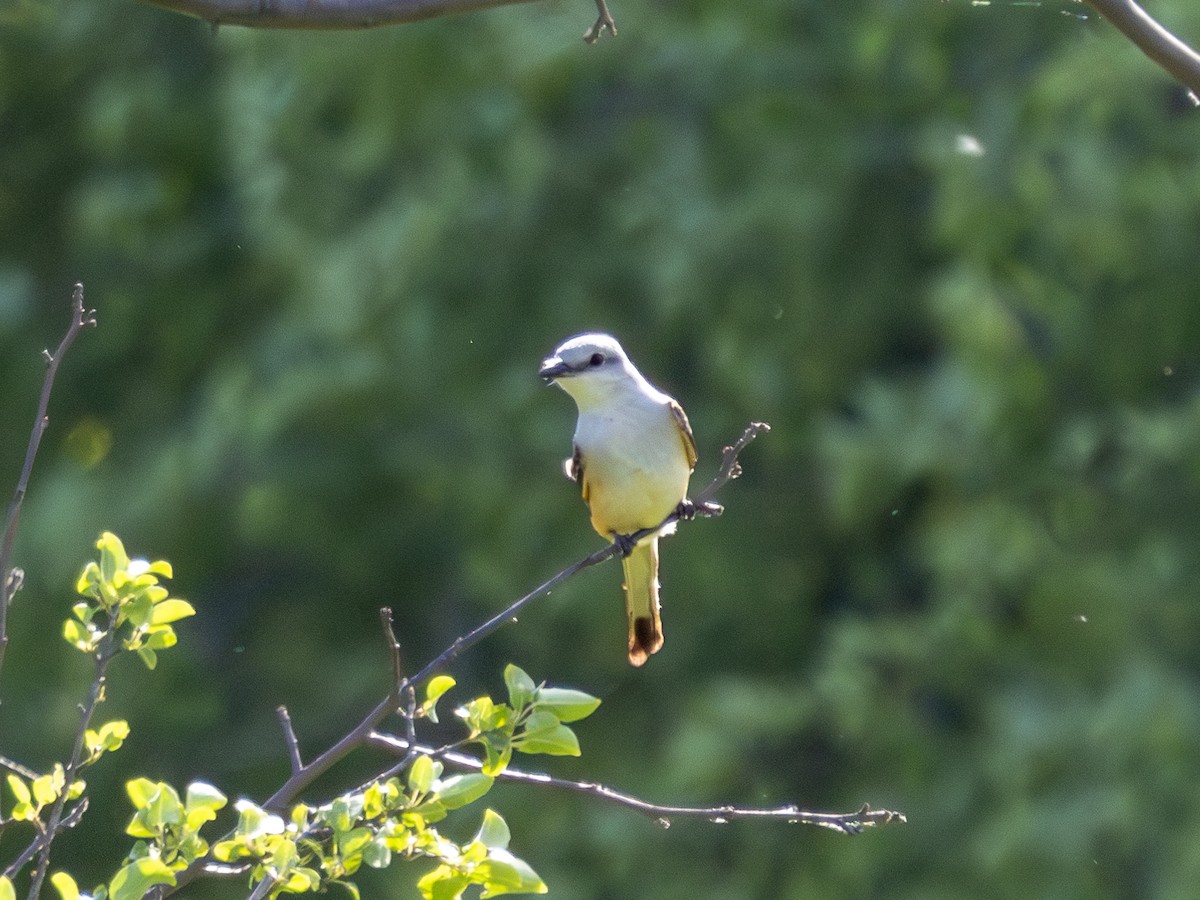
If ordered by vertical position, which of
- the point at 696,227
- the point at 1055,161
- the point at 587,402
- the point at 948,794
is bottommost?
the point at 948,794

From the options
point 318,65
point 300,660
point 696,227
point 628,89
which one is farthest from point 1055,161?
point 300,660

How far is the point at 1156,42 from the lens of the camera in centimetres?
258

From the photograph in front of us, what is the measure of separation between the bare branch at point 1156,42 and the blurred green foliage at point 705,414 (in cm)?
434

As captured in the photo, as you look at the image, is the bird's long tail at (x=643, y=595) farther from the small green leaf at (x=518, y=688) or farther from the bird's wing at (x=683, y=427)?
the small green leaf at (x=518, y=688)

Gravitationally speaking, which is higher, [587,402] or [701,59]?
[587,402]

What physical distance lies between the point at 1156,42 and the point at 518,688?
1.30m

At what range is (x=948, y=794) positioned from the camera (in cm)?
786

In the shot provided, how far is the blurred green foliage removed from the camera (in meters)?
7.48

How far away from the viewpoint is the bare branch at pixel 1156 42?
256 centimetres

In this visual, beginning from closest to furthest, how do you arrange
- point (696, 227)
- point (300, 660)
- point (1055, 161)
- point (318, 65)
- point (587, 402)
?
point (587, 402)
point (1055, 161)
point (696, 227)
point (318, 65)
point (300, 660)

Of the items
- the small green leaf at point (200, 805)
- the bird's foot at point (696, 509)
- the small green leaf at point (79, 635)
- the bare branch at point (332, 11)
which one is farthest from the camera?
the bird's foot at point (696, 509)

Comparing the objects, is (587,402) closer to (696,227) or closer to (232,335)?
(696,227)

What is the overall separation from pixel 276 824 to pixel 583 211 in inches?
292

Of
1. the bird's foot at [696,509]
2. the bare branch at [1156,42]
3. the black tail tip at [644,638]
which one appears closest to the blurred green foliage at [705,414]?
the black tail tip at [644,638]
